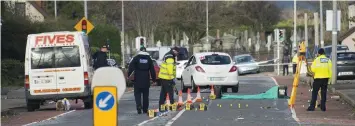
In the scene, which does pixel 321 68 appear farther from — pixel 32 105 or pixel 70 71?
pixel 32 105

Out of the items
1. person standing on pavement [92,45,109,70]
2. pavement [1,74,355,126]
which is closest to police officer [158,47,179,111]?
pavement [1,74,355,126]

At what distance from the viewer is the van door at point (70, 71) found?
79.7ft

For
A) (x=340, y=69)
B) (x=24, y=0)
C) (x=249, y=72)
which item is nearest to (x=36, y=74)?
(x=340, y=69)

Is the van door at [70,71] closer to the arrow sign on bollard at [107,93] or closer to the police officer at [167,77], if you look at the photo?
the police officer at [167,77]

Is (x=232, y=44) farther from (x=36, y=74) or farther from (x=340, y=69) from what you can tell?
(x=36, y=74)

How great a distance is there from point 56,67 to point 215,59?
9.10 m

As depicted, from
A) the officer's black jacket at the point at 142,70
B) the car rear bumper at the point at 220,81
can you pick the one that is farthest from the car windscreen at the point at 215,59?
the officer's black jacket at the point at 142,70

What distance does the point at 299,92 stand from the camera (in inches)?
1256

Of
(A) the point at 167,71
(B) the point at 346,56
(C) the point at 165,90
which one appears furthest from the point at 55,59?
(B) the point at 346,56

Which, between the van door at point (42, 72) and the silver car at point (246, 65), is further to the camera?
the silver car at point (246, 65)

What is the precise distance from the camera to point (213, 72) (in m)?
31.4

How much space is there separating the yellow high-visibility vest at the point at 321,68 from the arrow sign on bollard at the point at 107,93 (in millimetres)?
12921

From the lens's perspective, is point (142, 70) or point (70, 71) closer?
point (142, 70)

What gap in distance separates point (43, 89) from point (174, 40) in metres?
59.7
